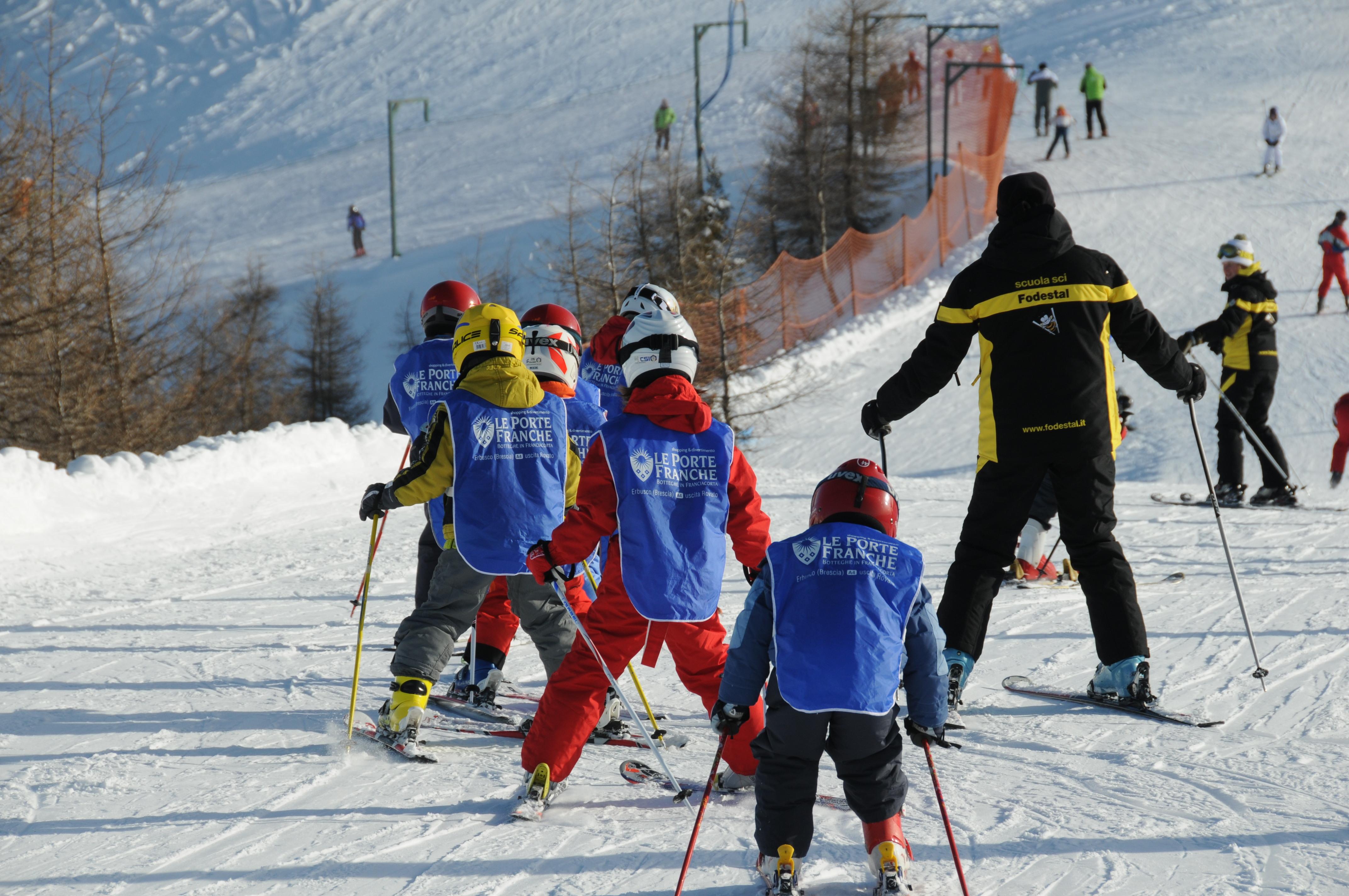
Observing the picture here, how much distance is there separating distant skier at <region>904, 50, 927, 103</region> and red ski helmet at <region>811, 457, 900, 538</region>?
3636 centimetres

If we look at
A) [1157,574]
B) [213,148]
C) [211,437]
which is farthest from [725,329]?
[213,148]

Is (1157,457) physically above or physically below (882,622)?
below

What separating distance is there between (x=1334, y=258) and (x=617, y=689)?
17.1 m

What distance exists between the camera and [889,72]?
38.3 metres

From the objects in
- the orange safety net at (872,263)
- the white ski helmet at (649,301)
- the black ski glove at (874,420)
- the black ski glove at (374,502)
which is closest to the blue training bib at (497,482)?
the black ski glove at (374,502)

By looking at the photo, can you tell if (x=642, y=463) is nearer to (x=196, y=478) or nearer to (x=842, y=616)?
(x=842, y=616)

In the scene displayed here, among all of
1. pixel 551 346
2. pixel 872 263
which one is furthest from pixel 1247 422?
pixel 872 263

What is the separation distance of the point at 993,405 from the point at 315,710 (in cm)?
312

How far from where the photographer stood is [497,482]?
4316 millimetres

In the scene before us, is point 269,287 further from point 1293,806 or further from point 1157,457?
point 1293,806

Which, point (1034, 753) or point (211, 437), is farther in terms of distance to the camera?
point (211, 437)

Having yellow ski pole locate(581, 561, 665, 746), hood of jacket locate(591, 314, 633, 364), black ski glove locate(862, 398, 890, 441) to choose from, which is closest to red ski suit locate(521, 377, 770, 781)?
yellow ski pole locate(581, 561, 665, 746)

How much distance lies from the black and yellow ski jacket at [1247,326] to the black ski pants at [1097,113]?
2248 cm

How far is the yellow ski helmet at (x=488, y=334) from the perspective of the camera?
4391mm
